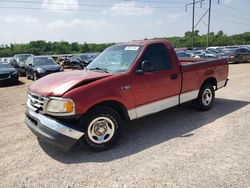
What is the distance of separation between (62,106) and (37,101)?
67 cm

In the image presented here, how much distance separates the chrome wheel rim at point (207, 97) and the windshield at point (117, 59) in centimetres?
250

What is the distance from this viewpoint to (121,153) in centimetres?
403

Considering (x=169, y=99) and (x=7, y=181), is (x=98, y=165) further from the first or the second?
(x=169, y=99)

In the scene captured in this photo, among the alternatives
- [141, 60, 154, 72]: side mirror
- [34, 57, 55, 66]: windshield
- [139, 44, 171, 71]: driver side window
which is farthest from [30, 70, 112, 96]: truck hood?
[34, 57, 55, 66]: windshield

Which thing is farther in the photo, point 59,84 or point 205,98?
point 205,98

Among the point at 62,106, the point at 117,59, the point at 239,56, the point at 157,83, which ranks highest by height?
the point at 117,59

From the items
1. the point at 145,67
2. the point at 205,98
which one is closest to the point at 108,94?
the point at 145,67

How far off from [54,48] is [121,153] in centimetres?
7128

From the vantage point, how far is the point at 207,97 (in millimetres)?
6348

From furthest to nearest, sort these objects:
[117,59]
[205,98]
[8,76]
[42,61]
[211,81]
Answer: [42,61], [8,76], [211,81], [205,98], [117,59]

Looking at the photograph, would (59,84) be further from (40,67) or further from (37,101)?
(40,67)

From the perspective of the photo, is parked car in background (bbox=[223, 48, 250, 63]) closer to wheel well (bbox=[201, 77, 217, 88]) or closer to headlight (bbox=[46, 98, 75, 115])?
wheel well (bbox=[201, 77, 217, 88])

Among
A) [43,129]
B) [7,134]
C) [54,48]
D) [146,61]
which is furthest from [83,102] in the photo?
[54,48]

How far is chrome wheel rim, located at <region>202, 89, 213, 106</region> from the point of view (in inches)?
246
